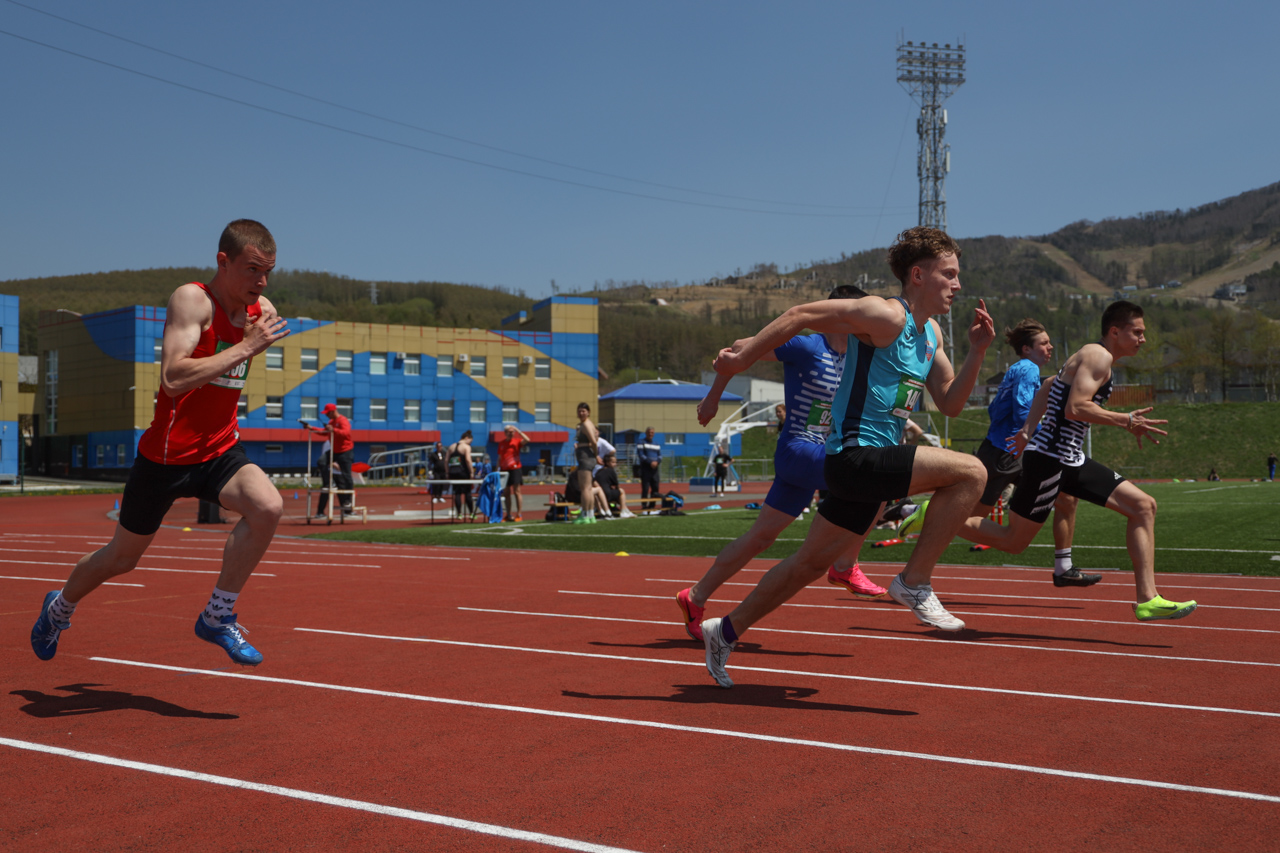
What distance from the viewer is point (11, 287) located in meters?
172

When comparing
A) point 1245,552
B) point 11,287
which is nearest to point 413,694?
point 1245,552

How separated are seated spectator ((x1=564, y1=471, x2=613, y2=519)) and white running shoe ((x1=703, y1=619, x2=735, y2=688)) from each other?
13.7 m

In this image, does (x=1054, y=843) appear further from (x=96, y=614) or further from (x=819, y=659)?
(x=96, y=614)

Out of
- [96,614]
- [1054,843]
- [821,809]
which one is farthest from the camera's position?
[96,614]

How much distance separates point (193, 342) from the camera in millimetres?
4344

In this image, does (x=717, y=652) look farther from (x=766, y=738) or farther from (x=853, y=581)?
(x=853, y=581)

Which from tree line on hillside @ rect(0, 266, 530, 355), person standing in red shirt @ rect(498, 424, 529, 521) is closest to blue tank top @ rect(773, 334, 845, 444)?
person standing in red shirt @ rect(498, 424, 529, 521)

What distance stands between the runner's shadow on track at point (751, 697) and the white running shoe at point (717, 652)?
75mm

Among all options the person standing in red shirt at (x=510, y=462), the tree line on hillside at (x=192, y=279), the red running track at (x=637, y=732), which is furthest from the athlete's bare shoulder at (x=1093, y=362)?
the tree line on hillside at (x=192, y=279)

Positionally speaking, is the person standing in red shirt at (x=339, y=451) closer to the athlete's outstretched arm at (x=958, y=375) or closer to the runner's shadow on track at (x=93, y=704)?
the runner's shadow on track at (x=93, y=704)

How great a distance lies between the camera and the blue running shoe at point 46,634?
15.9ft

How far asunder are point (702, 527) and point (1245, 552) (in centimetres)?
771

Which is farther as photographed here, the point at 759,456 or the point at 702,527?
the point at 759,456

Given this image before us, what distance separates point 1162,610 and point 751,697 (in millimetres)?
3014
